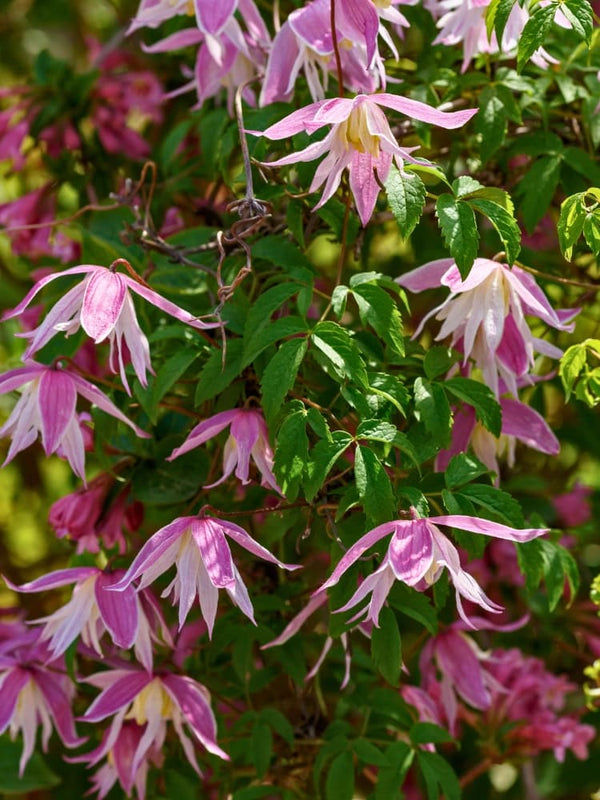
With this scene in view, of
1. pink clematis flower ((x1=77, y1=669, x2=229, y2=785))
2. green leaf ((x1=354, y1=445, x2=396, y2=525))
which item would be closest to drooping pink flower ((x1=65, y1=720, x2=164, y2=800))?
pink clematis flower ((x1=77, y1=669, x2=229, y2=785))

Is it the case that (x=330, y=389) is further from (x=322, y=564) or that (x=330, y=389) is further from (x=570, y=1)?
(x=322, y=564)

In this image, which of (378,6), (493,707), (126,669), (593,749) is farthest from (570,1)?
(593,749)

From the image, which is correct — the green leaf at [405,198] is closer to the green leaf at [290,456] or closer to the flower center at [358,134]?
the flower center at [358,134]

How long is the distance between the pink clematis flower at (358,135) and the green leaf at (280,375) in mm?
105

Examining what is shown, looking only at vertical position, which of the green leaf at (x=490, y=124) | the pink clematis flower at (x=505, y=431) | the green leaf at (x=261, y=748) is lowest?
the green leaf at (x=261, y=748)

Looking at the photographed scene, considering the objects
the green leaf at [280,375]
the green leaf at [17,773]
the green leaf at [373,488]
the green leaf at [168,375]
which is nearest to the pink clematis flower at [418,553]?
the green leaf at [373,488]

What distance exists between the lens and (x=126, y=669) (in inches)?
38.3

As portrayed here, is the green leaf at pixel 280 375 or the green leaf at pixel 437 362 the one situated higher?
the green leaf at pixel 280 375

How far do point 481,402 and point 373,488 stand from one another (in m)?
0.15

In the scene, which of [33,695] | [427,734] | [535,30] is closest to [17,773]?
[33,695]

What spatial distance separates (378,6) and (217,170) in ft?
0.98

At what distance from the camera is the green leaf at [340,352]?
0.77 m

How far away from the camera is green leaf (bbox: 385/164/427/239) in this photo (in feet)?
2.51

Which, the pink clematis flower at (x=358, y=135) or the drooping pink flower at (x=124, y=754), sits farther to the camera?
the drooping pink flower at (x=124, y=754)
